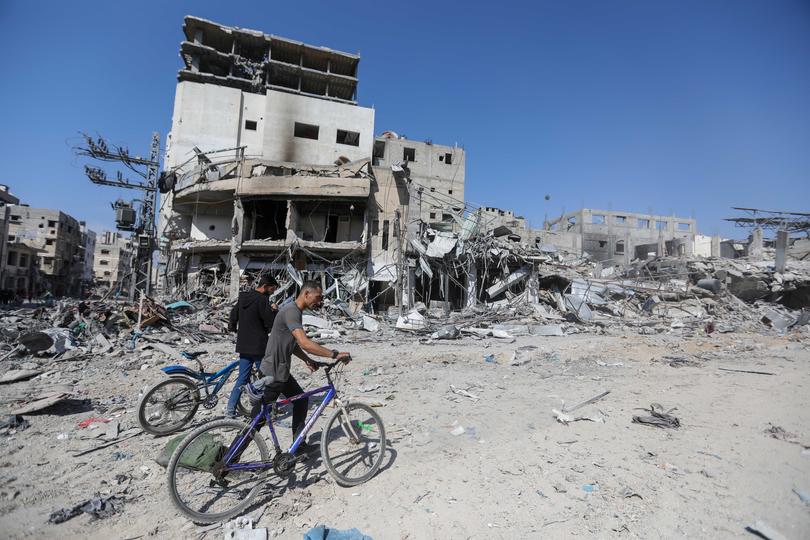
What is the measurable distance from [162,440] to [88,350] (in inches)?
251

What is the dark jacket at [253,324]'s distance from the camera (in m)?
4.27

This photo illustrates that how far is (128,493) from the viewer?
3156mm

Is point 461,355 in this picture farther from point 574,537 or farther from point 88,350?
point 88,350

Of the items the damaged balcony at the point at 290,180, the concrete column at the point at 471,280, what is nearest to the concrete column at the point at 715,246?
the concrete column at the point at 471,280

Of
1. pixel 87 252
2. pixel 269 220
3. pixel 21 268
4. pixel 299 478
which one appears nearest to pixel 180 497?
pixel 299 478

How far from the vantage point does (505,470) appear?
3561mm

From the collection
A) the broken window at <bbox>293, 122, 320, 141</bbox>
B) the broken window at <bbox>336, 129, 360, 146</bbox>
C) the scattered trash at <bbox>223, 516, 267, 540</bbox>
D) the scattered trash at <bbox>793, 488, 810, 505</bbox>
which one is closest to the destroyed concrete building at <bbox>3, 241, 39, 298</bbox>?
the broken window at <bbox>293, 122, 320, 141</bbox>

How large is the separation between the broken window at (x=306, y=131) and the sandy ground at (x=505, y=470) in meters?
24.3

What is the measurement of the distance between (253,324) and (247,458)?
5.14 feet

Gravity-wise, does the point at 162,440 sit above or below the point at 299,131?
below

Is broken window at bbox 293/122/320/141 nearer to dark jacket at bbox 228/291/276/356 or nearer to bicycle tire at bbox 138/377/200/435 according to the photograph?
dark jacket at bbox 228/291/276/356

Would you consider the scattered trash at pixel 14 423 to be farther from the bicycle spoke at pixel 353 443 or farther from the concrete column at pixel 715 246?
the concrete column at pixel 715 246

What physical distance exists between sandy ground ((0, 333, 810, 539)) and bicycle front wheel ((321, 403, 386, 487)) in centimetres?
13

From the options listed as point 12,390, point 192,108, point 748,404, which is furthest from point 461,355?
point 192,108
